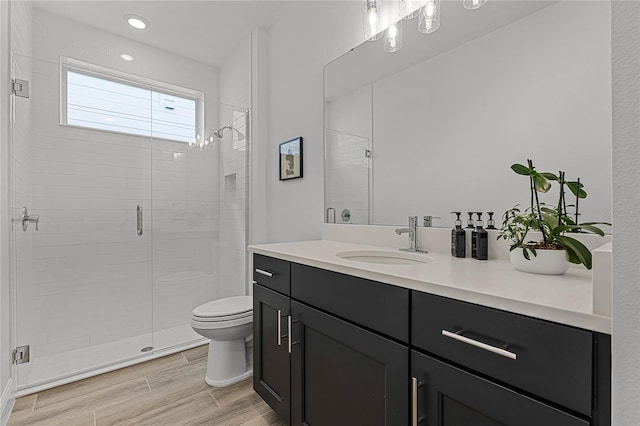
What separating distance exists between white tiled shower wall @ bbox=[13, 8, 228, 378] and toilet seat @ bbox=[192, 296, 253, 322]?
817mm

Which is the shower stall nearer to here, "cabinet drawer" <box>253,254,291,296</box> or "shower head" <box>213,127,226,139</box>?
"shower head" <box>213,127,226,139</box>

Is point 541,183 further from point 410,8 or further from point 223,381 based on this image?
point 223,381

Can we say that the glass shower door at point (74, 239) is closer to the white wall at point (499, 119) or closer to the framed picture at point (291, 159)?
the framed picture at point (291, 159)

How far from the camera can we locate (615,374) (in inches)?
19.1

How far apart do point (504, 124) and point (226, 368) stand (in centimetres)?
200

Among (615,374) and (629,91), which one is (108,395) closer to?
(615,374)

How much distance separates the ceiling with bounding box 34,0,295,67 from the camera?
7.62 ft

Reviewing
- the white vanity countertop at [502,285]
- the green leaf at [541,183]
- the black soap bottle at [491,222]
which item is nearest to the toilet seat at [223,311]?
the white vanity countertop at [502,285]

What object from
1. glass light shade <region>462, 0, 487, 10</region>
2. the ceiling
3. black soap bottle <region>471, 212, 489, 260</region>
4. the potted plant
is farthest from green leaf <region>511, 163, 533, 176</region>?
the ceiling

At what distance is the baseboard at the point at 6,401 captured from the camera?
1546 millimetres

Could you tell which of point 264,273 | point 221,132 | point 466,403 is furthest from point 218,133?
point 466,403

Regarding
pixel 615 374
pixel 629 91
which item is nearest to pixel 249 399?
pixel 615 374

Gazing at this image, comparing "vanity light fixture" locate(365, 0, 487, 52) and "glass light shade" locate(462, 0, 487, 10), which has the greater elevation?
"vanity light fixture" locate(365, 0, 487, 52)

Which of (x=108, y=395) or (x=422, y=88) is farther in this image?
(x=108, y=395)
